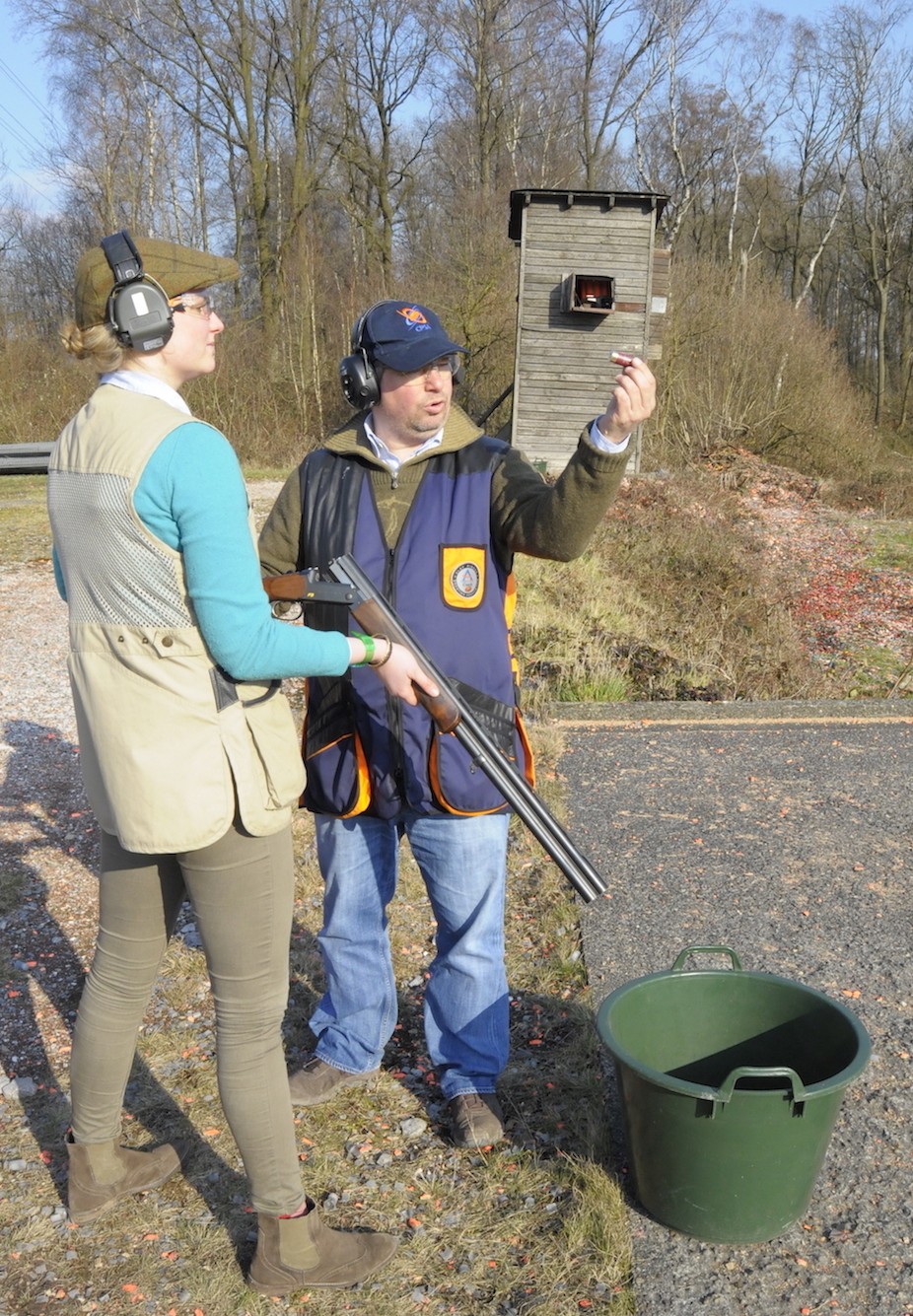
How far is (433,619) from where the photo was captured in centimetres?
296

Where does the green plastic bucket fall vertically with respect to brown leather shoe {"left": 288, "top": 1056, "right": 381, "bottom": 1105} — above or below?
above

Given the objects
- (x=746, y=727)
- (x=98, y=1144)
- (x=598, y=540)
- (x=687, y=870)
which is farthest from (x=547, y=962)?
(x=598, y=540)

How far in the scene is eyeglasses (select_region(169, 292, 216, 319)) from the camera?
233 cm

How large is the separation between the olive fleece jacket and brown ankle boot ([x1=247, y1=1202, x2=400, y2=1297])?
1666mm

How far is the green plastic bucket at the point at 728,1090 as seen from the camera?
2.58m

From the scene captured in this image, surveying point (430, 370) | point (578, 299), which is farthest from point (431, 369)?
point (578, 299)

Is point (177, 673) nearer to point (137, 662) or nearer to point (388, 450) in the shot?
point (137, 662)

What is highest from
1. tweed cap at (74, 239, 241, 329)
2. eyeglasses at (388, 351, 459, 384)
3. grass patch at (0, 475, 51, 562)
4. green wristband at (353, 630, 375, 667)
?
tweed cap at (74, 239, 241, 329)

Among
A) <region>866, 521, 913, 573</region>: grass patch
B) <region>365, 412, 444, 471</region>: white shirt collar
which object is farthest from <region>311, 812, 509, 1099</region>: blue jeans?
<region>866, 521, 913, 573</region>: grass patch

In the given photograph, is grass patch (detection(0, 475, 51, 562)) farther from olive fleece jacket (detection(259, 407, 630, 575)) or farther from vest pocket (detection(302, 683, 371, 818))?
vest pocket (detection(302, 683, 371, 818))

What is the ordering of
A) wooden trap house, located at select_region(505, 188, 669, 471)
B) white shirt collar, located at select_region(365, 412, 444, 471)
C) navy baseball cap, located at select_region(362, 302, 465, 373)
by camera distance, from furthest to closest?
wooden trap house, located at select_region(505, 188, 669, 471) → white shirt collar, located at select_region(365, 412, 444, 471) → navy baseball cap, located at select_region(362, 302, 465, 373)

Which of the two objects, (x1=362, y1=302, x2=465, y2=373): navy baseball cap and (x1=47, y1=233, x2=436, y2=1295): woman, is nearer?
(x1=47, y1=233, x2=436, y2=1295): woman

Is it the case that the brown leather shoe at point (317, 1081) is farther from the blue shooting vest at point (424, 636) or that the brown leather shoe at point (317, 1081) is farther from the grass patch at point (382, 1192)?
the blue shooting vest at point (424, 636)

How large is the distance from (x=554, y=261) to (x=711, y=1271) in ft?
58.8
